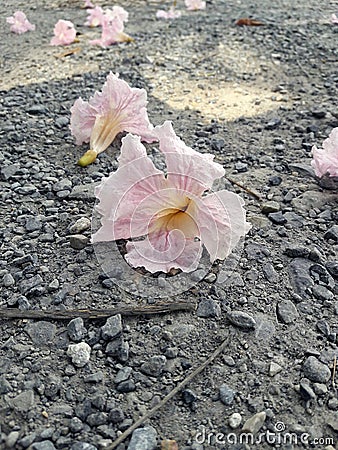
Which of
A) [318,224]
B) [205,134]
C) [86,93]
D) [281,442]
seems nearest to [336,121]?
[205,134]

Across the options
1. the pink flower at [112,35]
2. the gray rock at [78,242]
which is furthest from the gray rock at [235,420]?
the pink flower at [112,35]

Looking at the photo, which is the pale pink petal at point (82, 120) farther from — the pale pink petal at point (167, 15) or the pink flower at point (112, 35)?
the pale pink petal at point (167, 15)

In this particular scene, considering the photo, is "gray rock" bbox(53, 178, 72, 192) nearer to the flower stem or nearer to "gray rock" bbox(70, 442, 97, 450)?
the flower stem

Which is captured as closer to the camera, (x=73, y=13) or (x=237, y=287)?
(x=237, y=287)

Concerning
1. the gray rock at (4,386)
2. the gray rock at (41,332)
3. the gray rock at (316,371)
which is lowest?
the gray rock at (316,371)

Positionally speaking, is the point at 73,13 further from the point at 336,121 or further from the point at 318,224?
the point at 318,224

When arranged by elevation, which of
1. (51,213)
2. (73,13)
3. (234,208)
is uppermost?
(234,208)

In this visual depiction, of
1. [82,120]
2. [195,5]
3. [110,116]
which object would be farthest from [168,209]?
[195,5]
